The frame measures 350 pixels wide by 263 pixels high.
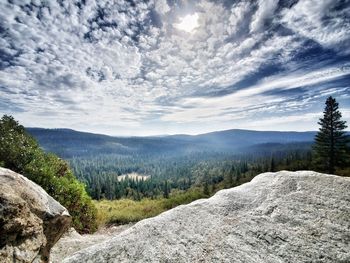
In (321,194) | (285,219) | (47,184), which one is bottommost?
(47,184)

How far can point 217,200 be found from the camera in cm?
918

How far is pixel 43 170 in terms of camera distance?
19.3 m

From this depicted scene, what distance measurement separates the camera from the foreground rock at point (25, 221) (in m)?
7.79

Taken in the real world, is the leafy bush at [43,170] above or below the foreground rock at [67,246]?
above

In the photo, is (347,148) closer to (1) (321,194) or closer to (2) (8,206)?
(1) (321,194)

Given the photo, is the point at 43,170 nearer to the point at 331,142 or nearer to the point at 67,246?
the point at 67,246

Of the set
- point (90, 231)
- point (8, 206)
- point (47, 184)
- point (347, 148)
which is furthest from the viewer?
point (347, 148)

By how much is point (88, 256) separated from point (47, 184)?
15075 millimetres

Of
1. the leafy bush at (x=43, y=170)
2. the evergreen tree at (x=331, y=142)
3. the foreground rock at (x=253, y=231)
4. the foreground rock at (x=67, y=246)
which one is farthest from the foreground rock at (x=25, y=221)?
the evergreen tree at (x=331, y=142)

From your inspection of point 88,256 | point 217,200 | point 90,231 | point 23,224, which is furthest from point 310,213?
point 90,231

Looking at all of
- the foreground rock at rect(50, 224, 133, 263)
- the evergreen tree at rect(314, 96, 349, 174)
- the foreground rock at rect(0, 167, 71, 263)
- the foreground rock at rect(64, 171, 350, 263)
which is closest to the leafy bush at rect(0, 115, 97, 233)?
the foreground rock at rect(50, 224, 133, 263)

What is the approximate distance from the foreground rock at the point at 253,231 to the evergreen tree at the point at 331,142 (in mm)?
79558

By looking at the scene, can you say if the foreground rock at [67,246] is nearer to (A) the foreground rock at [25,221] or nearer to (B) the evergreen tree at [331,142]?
(A) the foreground rock at [25,221]

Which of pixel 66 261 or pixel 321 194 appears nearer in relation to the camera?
pixel 66 261
